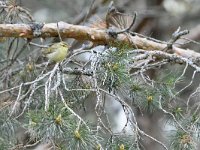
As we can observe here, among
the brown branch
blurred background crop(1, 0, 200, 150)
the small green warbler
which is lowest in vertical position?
the small green warbler

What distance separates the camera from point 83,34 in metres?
2.85

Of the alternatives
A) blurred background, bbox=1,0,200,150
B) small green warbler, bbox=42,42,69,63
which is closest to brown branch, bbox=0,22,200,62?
small green warbler, bbox=42,42,69,63

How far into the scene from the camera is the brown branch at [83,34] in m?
2.63

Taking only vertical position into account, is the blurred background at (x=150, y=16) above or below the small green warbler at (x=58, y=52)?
above

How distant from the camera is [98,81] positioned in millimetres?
2139

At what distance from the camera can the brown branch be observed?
8.64 ft

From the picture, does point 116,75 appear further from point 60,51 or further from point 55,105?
point 60,51

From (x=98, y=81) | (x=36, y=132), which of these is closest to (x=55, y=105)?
(x=36, y=132)

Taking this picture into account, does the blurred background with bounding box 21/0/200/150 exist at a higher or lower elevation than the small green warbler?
higher

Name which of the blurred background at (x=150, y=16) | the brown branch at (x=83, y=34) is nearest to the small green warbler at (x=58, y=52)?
the brown branch at (x=83, y=34)

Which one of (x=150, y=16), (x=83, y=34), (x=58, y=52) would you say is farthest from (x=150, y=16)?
(x=58, y=52)

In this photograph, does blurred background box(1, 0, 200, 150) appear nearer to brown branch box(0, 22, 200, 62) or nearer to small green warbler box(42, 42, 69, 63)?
brown branch box(0, 22, 200, 62)

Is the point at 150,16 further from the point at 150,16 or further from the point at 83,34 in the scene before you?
the point at 83,34

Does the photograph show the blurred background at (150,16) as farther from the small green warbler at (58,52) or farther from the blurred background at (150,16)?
the small green warbler at (58,52)
